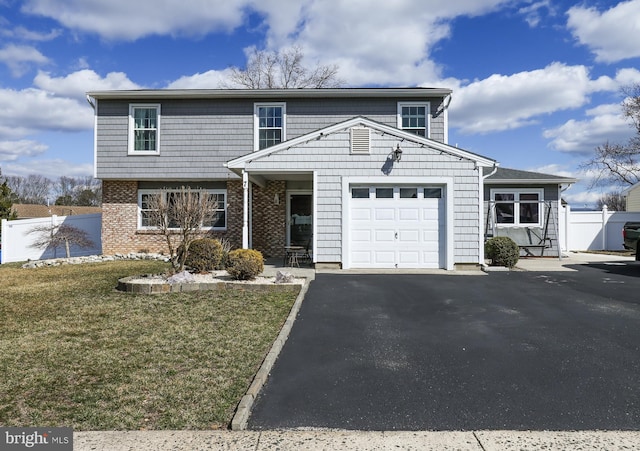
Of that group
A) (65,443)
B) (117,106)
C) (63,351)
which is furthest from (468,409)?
(117,106)

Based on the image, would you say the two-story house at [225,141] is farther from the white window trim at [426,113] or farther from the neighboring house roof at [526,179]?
the neighboring house roof at [526,179]

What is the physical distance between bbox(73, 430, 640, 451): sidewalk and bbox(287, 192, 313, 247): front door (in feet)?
41.3

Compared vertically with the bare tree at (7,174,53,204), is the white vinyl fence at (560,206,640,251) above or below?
below

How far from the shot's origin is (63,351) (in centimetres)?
523

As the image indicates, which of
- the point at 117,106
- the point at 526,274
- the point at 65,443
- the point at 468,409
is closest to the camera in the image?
the point at 65,443

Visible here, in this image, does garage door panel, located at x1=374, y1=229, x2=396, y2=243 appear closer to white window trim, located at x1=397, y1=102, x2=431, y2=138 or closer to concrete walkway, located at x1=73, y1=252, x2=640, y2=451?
white window trim, located at x1=397, y1=102, x2=431, y2=138

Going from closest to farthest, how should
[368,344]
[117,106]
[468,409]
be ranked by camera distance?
[468,409] → [368,344] → [117,106]

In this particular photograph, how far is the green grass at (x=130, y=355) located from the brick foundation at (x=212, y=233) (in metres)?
6.84

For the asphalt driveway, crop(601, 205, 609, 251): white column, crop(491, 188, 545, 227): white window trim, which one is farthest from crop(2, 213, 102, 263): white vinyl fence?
crop(601, 205, 609, 251): white column

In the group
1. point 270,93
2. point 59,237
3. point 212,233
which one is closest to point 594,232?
point 270,93

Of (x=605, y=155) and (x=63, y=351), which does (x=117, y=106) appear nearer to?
(x=63, y=351)

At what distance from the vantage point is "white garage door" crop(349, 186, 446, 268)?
40.1 ft

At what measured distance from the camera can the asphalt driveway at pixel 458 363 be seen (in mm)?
3617

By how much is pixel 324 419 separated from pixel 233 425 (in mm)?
757
